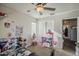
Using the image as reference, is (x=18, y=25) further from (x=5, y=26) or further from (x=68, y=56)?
(x=68, y=56)

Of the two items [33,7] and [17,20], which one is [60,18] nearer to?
[33,7]

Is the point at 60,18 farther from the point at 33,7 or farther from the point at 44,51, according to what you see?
the point at 44,51

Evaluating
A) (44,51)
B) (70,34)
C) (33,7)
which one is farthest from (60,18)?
(44,51)

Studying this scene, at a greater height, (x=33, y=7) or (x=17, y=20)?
(x=33, y=7)

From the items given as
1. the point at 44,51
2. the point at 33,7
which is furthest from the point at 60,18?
the point at 44,51

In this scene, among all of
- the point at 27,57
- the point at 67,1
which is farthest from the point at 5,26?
the point at 67,1

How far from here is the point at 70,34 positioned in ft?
7.03

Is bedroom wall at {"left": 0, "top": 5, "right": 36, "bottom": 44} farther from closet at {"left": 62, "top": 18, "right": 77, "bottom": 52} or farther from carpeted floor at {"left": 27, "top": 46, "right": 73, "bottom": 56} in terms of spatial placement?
closet at {"left": 62, "top": 18, "right": 77, "bottom": 52}

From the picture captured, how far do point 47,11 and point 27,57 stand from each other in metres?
0.69

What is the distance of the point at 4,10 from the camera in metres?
2.13

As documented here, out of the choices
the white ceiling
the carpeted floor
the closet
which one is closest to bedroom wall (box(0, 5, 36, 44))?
the white ceiling

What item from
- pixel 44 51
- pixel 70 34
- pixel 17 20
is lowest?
pixel 44 51

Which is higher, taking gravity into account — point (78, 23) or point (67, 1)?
A: point (67, 1)

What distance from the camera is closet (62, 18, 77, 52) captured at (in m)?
2.13
